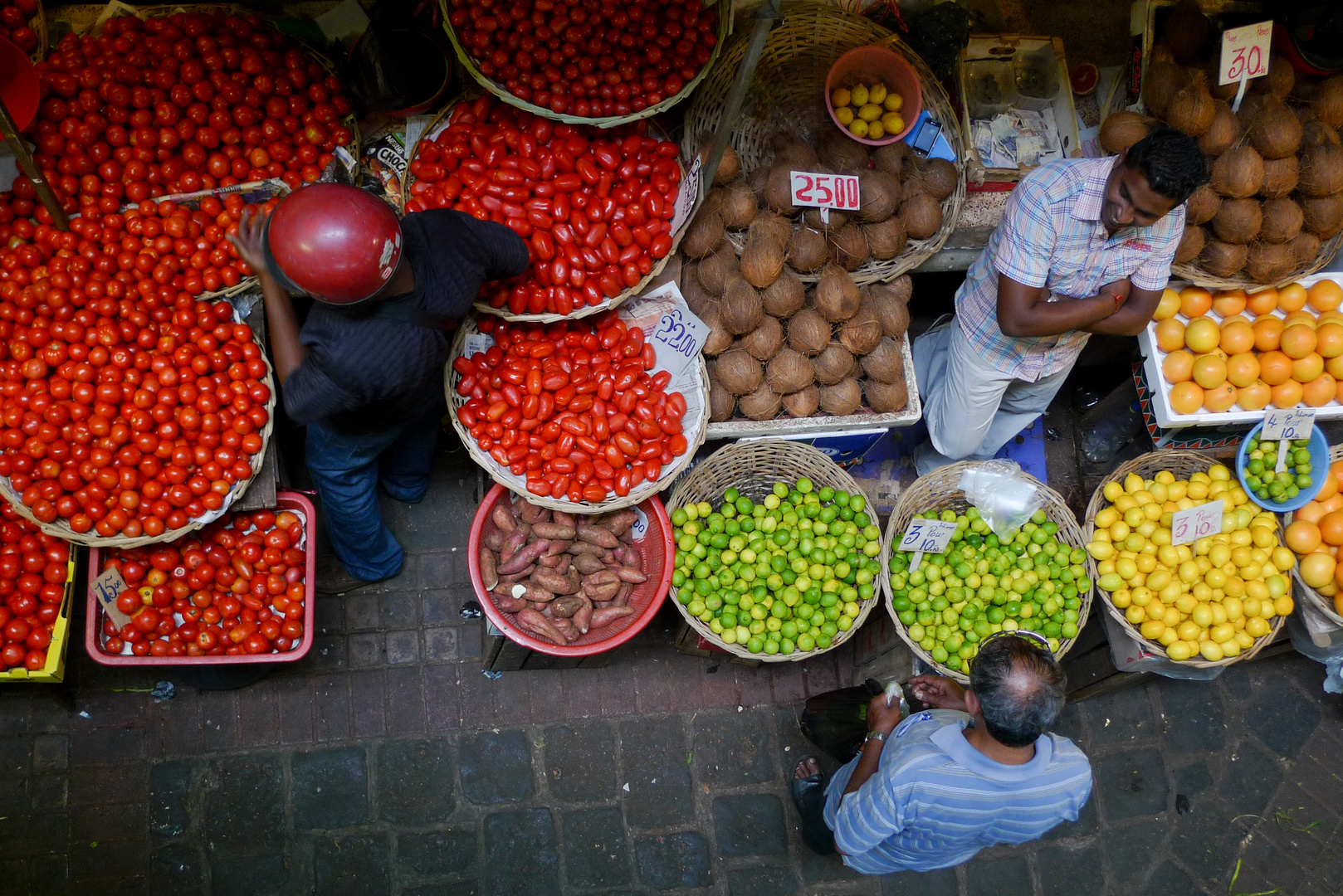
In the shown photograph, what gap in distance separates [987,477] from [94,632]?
3679 mm

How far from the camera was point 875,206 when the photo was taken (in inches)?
150

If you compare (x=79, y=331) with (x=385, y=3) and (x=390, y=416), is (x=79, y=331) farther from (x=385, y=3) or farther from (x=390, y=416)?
(x=385, y=3)

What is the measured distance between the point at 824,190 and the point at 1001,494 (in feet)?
5.00

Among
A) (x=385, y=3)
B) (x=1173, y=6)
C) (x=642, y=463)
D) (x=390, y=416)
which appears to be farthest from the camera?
(x=1173, y=6)

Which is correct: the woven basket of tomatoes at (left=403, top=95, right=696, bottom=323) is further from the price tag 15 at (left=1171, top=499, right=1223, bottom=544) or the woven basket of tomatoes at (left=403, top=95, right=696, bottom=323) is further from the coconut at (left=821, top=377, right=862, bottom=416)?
the price tag 15 at (left=1171, top=499, right=1223, bottom=544)

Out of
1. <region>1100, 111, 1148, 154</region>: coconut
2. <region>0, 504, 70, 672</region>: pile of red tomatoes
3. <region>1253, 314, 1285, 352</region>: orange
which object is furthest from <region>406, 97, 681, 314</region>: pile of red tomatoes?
<region>1253, 314, 1285, 352</region>: orange

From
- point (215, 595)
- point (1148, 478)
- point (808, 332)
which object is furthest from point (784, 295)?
point (215, 595)

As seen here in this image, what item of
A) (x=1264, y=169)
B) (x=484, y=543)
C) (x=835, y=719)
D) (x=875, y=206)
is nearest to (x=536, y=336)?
(x=484, y=543)

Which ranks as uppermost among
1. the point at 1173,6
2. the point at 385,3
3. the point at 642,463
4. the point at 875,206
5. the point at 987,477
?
the point at 385,3

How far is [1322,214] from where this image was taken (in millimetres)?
3875

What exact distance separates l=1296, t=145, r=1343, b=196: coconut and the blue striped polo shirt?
8.96ft

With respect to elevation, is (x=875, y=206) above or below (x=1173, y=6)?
below

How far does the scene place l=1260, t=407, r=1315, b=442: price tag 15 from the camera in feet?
12.6

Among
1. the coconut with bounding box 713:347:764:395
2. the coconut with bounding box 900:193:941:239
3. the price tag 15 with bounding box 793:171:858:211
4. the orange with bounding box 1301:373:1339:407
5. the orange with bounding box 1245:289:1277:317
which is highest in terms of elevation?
the price tag 15 with bounding box 793:171:858:211
